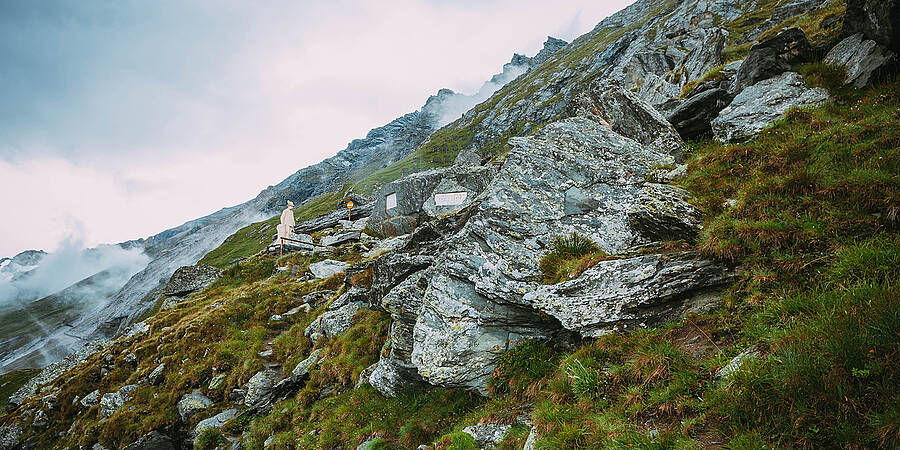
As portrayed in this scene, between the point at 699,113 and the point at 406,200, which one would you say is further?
the point at 406,200

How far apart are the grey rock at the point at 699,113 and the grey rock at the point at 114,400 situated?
31.5m

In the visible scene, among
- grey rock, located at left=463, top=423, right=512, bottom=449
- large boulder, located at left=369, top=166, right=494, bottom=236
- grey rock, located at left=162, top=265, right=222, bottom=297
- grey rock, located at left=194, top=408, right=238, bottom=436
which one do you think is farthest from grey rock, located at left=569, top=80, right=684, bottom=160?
grey rock, located at left=162, top=265, right=222, bottom=297

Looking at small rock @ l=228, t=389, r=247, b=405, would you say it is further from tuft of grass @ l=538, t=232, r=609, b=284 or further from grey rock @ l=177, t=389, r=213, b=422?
tuft of grass @ l=538, t=232, r=609, b=284

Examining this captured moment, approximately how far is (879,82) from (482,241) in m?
13.2

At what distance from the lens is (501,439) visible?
7262mm

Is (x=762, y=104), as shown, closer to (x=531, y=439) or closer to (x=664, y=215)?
(x=664, y=215)

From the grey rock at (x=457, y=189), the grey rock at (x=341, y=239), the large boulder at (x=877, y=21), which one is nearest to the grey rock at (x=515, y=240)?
the large boulder at (x=877, y=21)

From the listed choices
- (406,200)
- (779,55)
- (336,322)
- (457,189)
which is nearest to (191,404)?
(336,322)

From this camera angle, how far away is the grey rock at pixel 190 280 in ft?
109

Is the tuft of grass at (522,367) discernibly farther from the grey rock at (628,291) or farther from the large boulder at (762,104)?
the large boulder at (762,104)

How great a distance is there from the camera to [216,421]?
596 inches

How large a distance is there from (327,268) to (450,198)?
1194 centimetres

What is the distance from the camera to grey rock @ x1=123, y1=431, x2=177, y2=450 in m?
14.9

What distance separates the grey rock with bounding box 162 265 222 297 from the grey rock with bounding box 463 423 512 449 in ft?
118
